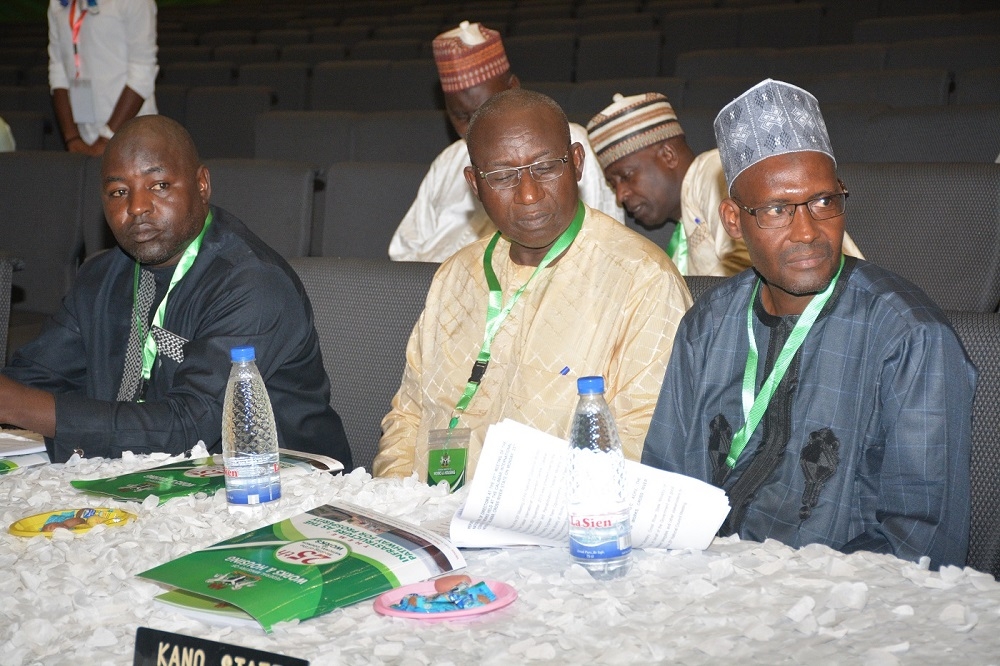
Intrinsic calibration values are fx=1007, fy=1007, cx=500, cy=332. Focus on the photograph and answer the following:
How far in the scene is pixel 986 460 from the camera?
5.69 feet

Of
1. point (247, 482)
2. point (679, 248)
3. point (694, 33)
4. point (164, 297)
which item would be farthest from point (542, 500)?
point (694, 33)

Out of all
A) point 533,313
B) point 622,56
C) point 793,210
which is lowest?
point 533,313

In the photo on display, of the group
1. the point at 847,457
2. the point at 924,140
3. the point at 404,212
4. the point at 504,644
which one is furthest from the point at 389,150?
the point at 504,644

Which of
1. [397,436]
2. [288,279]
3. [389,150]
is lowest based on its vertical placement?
[397,436]

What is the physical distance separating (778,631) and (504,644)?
0.95 ft

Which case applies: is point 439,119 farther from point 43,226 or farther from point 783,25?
point 783,25

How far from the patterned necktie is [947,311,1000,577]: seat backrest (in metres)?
1.81

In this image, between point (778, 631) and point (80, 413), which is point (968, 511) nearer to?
point (778, 631)

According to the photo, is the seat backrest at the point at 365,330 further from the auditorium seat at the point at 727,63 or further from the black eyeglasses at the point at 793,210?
the auditorium seat at the point at 727,63

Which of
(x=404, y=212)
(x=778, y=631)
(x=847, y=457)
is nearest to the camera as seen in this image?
(x=778, y=631)

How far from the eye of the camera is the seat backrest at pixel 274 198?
3838 mm

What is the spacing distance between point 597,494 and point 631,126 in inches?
99.2

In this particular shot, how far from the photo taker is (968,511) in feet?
5.29

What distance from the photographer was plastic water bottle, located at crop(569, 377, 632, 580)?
124 cm
